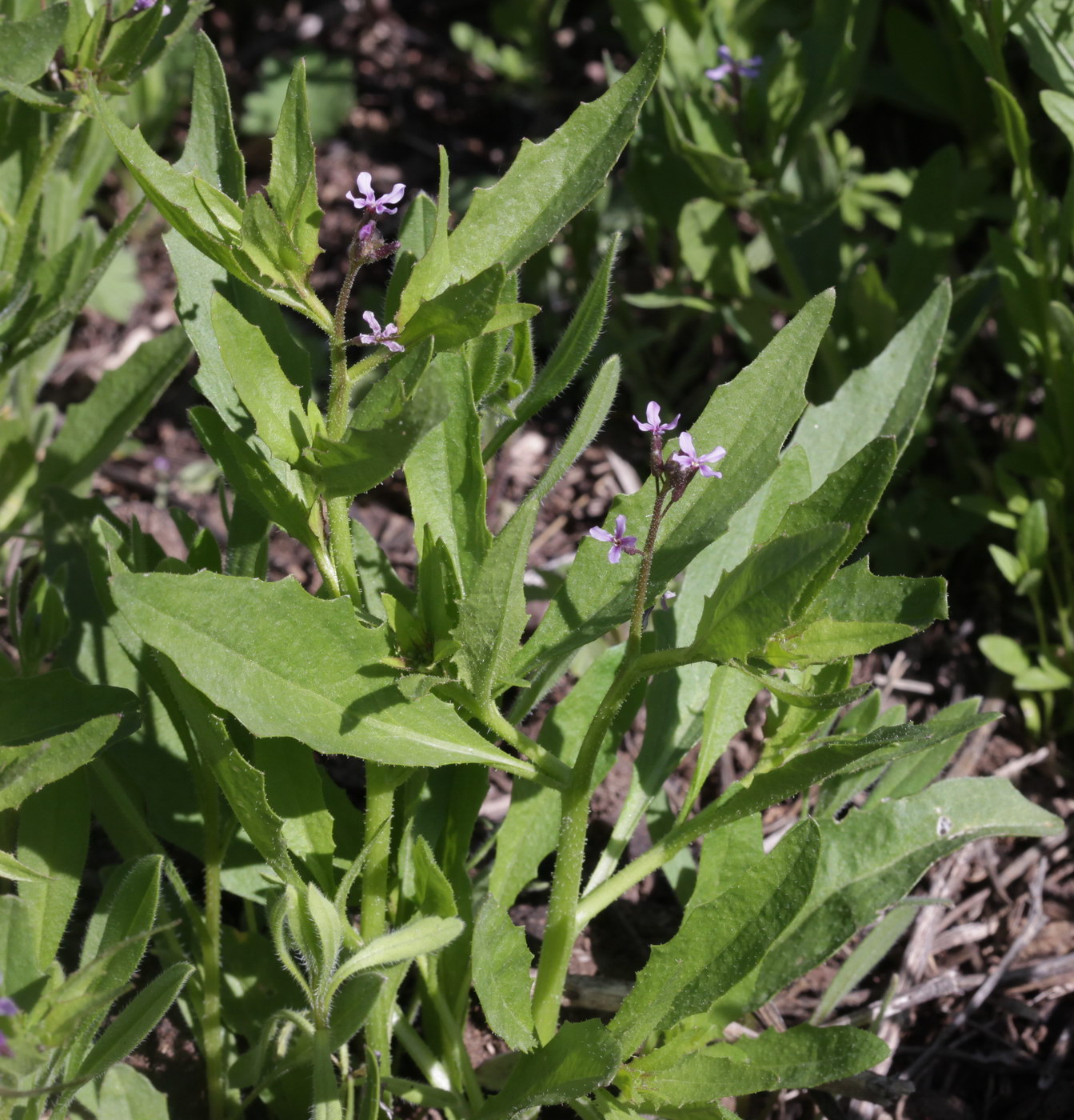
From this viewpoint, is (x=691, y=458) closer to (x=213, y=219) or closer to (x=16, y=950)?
(x=213, y=219)

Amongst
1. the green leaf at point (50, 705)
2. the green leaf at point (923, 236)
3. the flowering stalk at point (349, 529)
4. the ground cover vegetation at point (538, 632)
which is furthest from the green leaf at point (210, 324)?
the green leaf at point (923, 236)

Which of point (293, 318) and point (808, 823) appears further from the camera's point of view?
point (293, 318)

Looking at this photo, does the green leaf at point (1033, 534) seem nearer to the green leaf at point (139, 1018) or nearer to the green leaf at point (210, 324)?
the green leaf at point (210, 324)

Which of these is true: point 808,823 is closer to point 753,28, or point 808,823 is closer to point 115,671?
point 115,671

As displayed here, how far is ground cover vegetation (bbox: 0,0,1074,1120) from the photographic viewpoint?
1.65m

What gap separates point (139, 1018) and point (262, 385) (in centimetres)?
91

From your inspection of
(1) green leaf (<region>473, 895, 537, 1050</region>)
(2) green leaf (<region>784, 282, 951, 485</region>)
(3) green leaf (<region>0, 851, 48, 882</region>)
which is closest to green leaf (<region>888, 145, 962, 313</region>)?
(2) green leaf (<region>784, 282, 951, 485</region>)

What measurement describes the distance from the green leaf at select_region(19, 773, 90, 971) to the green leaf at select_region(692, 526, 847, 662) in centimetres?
108

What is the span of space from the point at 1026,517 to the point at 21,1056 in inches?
90.1

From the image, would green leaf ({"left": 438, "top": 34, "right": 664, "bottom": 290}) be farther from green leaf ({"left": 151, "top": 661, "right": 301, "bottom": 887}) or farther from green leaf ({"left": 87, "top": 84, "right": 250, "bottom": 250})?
green leaf ({"left": 151, "top": 661, "right": 301, "bottom": 887})

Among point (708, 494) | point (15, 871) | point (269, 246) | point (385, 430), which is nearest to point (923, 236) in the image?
point (708, 494)

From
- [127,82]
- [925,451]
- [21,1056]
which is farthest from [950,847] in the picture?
[127,82]

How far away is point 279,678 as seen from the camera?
165 centimetres

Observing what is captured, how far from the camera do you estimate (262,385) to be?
168cm
